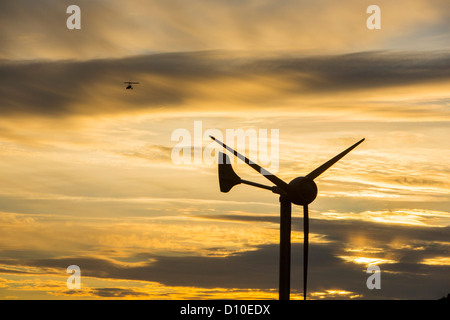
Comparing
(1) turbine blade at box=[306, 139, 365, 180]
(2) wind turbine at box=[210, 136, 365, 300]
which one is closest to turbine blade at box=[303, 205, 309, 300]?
(2) wind turbine at box=[210, 136, 365, 300]

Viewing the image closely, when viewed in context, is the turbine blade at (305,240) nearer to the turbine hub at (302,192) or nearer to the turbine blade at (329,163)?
the turbine hub at (302,192)

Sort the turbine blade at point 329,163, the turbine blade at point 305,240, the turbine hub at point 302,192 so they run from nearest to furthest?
the turbine hub at point 302,192
the turbine blade at point 305,240
the turbine blade at point 329,163

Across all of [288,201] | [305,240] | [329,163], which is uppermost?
[329,163]

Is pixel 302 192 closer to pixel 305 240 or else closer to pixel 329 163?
pixel 305 240

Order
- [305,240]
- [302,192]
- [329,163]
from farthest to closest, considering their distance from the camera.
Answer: [329,163]
[305,240]
[302,192]

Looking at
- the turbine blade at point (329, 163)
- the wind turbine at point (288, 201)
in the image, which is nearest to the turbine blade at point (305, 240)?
the wind turbine at point (288, 201)

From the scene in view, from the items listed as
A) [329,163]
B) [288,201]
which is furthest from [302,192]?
[329,163]

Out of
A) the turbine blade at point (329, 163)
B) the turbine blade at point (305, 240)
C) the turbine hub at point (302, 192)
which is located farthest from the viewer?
the turbine blade at point (329, 163)

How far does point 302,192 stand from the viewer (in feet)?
377

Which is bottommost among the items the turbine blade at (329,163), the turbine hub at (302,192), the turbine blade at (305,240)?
the turbine blade at (305,240)

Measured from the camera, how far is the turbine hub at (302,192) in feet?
377
